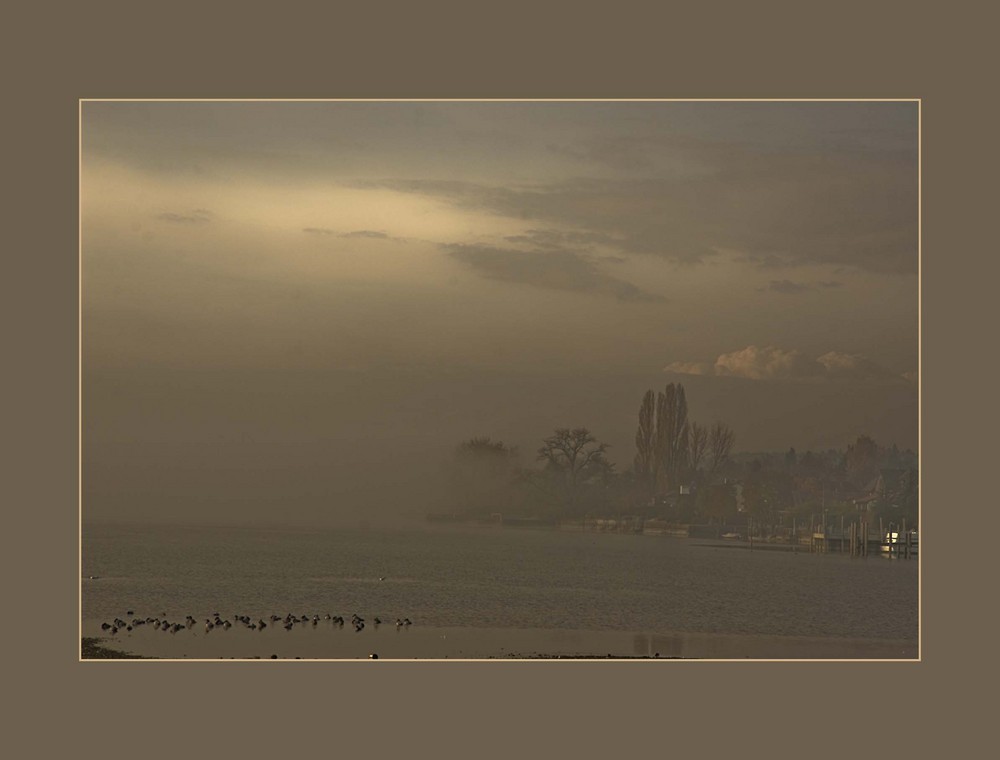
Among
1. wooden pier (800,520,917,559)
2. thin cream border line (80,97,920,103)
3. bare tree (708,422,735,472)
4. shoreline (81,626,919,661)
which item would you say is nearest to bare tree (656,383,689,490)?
bare tree (708,422,735,472)

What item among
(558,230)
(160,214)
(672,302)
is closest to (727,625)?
(672,302)

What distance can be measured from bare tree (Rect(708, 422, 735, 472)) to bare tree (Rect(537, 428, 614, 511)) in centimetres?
109

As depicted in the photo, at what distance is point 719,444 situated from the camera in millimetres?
15250

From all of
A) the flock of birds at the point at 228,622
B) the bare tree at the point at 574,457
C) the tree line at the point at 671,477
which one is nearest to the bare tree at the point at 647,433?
the tree line at the point at 671,477

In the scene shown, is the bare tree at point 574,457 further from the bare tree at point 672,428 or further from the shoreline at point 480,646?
the shoreline at point 480,646

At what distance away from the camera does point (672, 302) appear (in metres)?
15.1

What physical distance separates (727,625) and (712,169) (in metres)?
4.65

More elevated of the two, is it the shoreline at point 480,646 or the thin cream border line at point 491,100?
the thin cream border line at point 491,100

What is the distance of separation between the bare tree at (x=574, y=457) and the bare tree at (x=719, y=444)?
109cm

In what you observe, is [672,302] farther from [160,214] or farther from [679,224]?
[160,214]

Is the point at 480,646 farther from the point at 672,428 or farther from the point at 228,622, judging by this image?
the point at 672,428

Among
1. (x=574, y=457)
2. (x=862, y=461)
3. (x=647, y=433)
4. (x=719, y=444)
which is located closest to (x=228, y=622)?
(x=574, y=457)

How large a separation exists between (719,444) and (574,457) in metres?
1.55

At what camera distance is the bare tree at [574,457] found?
591 inches
